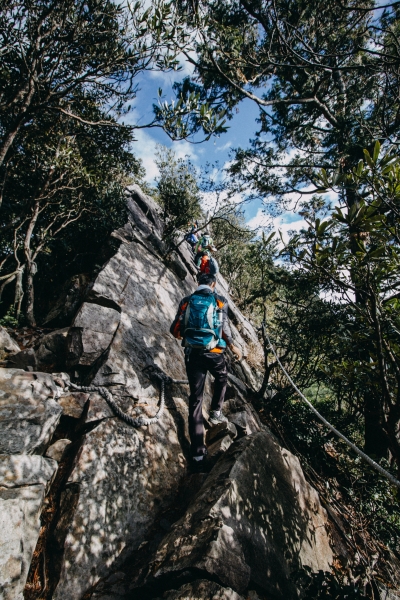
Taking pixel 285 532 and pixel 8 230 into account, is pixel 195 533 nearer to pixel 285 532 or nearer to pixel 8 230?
pixel 285 532

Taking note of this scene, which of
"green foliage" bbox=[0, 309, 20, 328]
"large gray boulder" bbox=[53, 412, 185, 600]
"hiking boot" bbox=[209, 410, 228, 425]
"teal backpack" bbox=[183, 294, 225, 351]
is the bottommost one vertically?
"large gray boulder" bbox=[53, 412, 185, 600]

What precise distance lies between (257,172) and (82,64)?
686cm

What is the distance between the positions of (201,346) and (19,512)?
306 centimetres

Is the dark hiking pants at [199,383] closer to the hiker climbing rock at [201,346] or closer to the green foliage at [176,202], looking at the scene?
the hiker climbing rock at [201,346]

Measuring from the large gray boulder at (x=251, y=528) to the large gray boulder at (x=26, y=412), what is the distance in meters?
2.00

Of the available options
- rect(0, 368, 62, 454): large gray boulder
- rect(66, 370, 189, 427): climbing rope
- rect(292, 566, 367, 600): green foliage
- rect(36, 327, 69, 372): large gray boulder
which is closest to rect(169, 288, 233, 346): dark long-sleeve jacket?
rect(66, 370, 189, 427): climbing rope

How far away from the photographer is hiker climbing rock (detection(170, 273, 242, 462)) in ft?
15.2

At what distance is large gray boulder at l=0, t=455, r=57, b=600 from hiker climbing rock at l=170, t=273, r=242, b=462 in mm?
2127

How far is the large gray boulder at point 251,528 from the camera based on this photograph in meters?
2.66

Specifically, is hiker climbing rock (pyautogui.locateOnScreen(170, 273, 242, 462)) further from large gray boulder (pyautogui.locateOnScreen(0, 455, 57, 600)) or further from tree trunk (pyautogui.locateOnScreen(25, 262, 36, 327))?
tree trunk (pyautogui.locateOnScreen(25, 262, 36, 327))

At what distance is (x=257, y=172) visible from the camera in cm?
1124

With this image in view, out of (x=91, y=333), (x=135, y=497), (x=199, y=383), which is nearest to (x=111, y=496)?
(x=135, y=497)

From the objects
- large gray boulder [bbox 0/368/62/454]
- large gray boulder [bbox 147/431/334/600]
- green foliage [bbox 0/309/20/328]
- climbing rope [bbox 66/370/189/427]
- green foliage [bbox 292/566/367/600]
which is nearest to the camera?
green foliage [bbox 292/566/367/600]

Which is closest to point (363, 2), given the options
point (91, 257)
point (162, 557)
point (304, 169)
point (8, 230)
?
point (304, 169)
